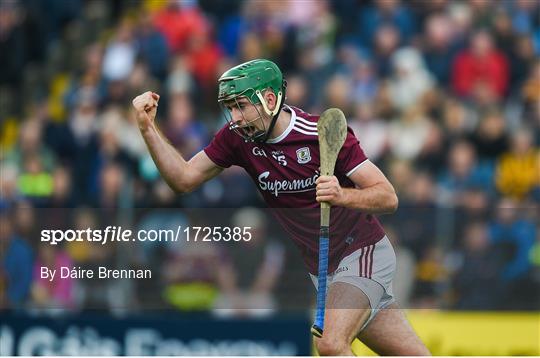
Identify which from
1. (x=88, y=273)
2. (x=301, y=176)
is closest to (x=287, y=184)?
(x=301, y=176)

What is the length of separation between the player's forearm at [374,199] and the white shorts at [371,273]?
0.35 m

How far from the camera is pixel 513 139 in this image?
41.1 feet

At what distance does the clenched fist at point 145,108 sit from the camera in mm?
7152

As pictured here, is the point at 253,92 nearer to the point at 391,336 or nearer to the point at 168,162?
the point at 168,162

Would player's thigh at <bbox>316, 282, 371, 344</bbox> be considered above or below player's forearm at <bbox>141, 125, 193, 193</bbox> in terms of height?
below

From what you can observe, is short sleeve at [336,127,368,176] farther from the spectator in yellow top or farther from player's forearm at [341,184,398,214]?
the spectator in yellow top

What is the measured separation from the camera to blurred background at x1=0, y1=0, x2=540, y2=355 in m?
10.2

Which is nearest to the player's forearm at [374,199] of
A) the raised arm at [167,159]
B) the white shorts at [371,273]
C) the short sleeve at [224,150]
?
the white shorts at [371,273]

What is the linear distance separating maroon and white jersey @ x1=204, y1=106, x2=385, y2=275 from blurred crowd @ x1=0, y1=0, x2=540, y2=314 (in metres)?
2.06

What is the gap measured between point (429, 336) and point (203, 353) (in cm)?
175

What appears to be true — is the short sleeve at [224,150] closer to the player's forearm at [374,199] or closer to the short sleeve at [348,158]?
the short sleeve at [348,158]

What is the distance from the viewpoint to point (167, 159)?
742 cm

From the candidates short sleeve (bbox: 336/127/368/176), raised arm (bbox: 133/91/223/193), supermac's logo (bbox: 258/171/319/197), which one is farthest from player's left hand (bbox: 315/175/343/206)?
raised arm (bbox: 133/91/223/193)

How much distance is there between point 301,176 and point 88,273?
2555 mm
